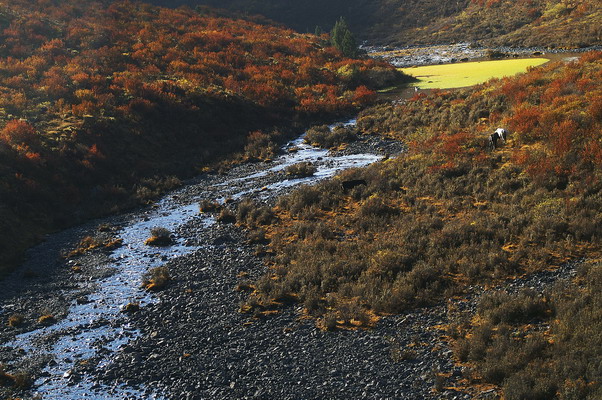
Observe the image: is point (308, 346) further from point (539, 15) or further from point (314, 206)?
point (539, 15)

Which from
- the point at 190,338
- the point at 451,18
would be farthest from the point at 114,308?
the point at 451,18

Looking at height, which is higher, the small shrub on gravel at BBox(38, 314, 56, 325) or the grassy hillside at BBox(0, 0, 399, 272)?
the grassy hillside at BBox(0, 0, 399, 272)

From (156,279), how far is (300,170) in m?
11.3

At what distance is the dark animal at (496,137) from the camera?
19.8 m

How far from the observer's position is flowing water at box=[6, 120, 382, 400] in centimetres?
1050

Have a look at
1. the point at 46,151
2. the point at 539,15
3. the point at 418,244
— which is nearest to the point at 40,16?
the point at 46,151

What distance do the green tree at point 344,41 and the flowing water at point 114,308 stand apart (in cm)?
3712

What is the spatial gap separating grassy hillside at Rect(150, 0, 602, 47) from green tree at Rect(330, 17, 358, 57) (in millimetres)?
21403

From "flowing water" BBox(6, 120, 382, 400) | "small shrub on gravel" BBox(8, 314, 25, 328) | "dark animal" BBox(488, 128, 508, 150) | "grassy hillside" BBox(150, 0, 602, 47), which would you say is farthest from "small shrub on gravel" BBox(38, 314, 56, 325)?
"grassy hillside" BBox(150, 0, 602, 47)

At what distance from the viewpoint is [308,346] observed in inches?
425

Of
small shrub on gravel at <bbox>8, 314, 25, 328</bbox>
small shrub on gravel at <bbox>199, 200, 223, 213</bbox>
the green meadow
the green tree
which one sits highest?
the green tree

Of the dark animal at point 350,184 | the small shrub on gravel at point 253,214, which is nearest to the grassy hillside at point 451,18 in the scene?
the dark animal at point 350,184

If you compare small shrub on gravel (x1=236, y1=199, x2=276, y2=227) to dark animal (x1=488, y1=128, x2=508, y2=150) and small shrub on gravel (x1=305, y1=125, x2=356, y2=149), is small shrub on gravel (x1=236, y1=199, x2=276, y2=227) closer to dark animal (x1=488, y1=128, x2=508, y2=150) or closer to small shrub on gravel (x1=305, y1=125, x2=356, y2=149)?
dark animal (x1=488, y1=128, x2=508, y2=150)

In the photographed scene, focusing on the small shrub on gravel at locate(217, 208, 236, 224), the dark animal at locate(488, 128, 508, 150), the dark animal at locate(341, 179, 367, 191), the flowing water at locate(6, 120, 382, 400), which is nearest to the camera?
the flowing water at locate(6, 120, 382, 400)
